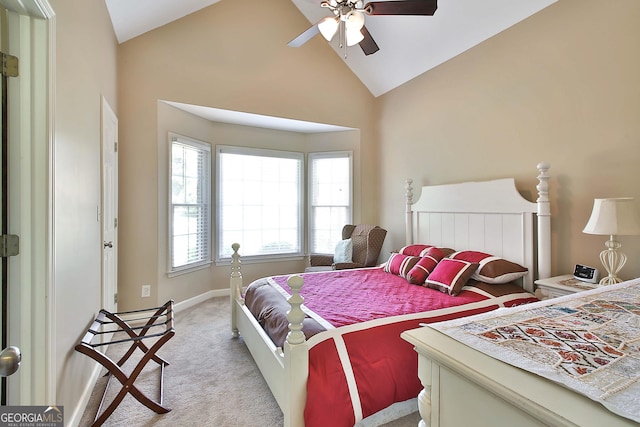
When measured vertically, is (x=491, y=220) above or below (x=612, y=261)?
above

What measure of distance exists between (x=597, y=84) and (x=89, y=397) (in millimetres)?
4246

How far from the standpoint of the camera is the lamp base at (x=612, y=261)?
2.03m

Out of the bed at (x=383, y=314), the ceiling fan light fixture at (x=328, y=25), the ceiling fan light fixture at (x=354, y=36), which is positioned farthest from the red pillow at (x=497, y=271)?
the ceiling fan light fixture at (x=328, y=25)

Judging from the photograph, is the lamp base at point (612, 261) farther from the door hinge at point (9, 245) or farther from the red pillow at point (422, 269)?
the door hinge at point (9, 245)

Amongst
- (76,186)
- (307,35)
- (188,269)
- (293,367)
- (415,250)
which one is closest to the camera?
(293,367)

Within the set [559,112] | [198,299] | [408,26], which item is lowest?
[198,299]

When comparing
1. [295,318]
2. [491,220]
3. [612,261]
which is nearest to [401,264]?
[491,220]

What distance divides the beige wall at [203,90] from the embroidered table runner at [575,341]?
10.8 feet

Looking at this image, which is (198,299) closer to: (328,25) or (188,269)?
(188,269)

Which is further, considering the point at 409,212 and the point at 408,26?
the point at 409,212

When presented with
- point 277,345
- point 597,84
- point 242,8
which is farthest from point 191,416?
point 242,8

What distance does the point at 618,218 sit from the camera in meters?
1.89

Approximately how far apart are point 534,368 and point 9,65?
7.17 ft

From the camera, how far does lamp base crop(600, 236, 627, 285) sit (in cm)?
203
